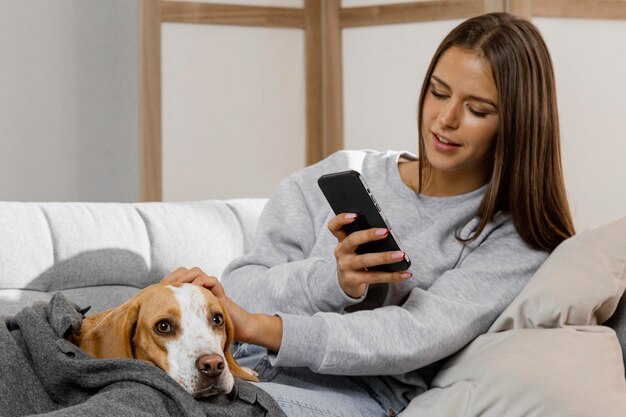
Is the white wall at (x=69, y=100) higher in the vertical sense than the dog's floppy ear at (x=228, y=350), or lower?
higher

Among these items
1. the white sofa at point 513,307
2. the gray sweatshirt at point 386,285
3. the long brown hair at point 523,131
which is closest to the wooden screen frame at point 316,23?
the white sofa at point 513,307

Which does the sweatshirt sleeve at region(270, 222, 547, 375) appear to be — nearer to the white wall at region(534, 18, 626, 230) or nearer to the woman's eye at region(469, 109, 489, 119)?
the woman's eye at region(469, 109, 489, 119)

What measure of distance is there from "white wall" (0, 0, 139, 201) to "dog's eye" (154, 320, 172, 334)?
222 cm

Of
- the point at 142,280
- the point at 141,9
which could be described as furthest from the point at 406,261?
the point at 141,9

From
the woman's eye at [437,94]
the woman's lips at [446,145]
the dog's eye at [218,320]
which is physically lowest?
the dog's eye at [218,320]

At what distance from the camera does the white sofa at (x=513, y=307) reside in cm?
144

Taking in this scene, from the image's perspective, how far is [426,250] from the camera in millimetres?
1707

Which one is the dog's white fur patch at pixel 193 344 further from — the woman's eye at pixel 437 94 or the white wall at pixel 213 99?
the white wall at pixel 213 99

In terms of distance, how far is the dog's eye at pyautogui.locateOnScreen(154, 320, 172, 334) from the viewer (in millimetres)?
1326

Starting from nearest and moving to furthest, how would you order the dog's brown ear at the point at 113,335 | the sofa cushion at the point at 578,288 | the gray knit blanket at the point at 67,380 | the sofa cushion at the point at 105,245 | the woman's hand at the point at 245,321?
the gray knit blanket at the point at 67,380 < the dog's brown ear at the point at 113,335 < the woman's hand at the point at 245,321 < the sofa cushion at the point at 578,288 < the sofa cushion at the point at 105,245

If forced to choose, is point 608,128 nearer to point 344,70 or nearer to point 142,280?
point 344,70

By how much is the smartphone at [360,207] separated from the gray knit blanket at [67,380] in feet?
1.25

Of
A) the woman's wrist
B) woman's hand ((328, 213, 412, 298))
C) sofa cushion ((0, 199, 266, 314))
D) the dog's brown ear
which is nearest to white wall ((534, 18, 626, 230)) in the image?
sofa cushion ((0, 199, 266, 314))

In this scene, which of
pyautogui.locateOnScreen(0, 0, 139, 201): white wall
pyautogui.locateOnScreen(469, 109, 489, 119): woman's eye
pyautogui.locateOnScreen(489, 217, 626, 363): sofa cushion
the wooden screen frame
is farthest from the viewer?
the wooden screen frame
